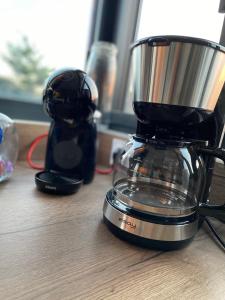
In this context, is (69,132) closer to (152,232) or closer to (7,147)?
(7,147)

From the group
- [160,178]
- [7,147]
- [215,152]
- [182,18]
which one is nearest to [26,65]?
[7,147]

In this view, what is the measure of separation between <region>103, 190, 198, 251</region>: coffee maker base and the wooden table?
0.05 ft

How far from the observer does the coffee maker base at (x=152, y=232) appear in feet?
1.53

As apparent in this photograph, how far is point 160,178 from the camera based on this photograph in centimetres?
62

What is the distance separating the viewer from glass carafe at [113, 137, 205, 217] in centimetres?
52

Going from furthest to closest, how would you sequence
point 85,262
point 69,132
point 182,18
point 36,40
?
point 36,40 < point 182,18 < point 69,132 < point 85,262

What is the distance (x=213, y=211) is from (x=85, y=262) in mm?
263

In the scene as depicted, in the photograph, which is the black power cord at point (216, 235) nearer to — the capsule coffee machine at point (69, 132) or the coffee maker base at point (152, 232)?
the coffee maker base at point (152, 232)

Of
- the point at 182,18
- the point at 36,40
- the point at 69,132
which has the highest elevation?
the point at 182,18

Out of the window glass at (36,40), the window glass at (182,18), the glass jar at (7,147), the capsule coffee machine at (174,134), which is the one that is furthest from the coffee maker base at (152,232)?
the window glass at (36,40)

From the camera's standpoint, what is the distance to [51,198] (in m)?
0.64

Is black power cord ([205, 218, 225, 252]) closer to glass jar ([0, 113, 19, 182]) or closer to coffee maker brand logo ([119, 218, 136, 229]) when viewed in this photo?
coffee maker brand logo ([119, 218, 136, 229])

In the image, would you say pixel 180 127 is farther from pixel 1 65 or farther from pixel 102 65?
pixel 1 65

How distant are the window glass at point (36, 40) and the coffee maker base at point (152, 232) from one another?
771 mm
